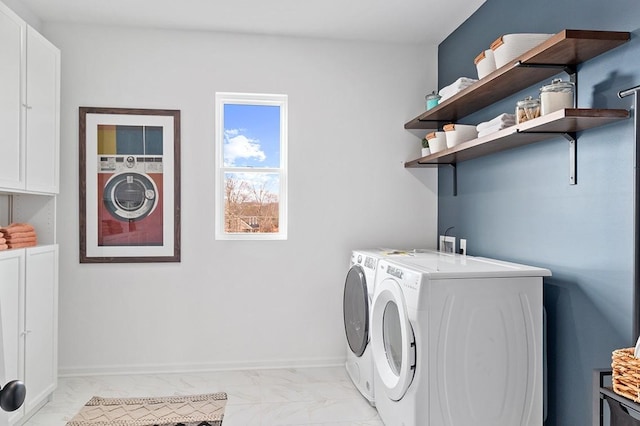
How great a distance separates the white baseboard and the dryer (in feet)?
1.24

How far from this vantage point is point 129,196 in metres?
3.31

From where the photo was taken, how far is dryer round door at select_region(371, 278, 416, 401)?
2.07 meters

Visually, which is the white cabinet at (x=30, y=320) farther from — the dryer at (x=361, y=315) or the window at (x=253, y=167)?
the dryer at (x=361, y=315)

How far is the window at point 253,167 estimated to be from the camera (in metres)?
3.50

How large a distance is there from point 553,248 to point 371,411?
55.4 inches

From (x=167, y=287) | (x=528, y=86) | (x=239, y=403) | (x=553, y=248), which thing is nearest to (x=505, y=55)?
(x=528, y=86)

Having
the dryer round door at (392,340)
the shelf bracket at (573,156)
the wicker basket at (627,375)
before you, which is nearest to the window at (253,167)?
the dryer round door at (392,340)

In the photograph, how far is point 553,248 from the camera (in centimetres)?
220

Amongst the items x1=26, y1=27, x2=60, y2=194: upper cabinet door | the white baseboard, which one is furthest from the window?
x1=26, y1=27, x2=60, y2=194: upper cabinet door

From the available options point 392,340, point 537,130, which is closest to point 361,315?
point 392,340

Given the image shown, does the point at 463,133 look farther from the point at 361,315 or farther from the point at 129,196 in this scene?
the point at 129,196

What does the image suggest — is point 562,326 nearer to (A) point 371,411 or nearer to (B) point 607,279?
(B) point 607,279

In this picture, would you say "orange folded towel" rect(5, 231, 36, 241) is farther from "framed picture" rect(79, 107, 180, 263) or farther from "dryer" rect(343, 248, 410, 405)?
"dryer" rect(343, 248, 410, 405)

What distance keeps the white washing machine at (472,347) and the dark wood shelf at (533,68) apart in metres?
0.94
